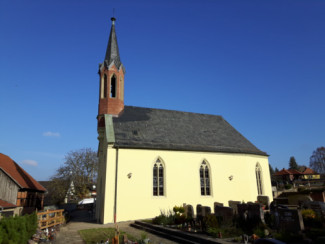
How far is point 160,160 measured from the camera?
19.3 meters

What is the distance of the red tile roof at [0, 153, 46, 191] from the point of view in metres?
20.6

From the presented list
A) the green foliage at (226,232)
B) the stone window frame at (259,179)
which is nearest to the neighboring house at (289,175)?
the stone window frame at (259,179)

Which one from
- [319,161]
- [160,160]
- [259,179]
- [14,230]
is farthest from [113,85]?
[319,161]

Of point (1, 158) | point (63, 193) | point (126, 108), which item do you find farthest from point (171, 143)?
point (63, 193)

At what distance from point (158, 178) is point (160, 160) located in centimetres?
152

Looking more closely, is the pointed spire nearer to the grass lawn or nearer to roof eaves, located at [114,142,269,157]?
roof eaves, located at [114,142,269,157]

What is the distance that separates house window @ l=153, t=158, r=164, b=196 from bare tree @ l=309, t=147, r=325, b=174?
75.1m

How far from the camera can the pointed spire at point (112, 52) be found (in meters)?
23.2

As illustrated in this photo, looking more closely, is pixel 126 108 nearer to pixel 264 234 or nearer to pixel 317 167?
pixel 264 234

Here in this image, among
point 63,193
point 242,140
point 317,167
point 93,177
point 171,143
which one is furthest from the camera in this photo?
point 317,167

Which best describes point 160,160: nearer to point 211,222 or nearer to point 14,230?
point 211,222

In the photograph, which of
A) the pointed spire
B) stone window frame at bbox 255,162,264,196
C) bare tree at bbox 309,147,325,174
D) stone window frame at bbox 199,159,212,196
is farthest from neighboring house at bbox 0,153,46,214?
bare tree at bbox 309,147,325,174

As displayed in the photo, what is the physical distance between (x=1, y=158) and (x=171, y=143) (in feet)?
56.6

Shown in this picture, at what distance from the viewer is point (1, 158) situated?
22.6m
